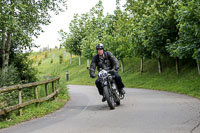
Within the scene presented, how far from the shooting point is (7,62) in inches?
554

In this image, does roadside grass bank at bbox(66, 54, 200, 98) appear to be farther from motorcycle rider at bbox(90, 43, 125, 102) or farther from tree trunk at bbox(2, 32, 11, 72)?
tree trunk at bbox(2, 32, 11, 72)

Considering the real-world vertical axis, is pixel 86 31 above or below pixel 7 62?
above

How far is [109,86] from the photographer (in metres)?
9.44

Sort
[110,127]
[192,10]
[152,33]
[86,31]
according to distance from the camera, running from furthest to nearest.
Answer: [86,31], [152,33], [192,10], [110,127]

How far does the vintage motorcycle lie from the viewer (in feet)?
29.9

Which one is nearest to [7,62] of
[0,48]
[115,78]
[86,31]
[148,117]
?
[0,48]

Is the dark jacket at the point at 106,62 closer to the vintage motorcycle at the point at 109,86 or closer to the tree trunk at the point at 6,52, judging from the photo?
the vintage motorcycle at the point at 109,86

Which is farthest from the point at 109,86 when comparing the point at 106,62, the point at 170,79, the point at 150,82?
the point at 150,82

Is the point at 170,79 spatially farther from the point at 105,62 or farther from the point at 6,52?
the point at 105,62

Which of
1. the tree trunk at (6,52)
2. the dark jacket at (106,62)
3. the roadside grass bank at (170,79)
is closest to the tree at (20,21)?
the tree trunk at (6,52)

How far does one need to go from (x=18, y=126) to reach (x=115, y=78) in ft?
12.2

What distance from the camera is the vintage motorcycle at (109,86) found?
29.9 ft

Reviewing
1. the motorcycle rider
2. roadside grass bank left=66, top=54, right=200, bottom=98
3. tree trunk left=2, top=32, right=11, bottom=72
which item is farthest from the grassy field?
the motorcycle rider

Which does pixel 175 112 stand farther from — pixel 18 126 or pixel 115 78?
pixel 18 126
